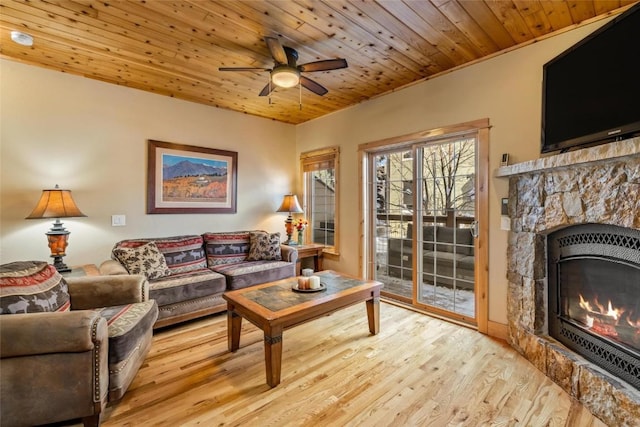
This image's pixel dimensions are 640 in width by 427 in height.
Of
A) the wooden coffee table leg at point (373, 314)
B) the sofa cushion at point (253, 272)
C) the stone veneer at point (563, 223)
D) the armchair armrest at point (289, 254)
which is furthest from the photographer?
the armchair armrest at point (289, 254)

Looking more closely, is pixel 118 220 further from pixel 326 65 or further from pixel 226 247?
pixel 326 65

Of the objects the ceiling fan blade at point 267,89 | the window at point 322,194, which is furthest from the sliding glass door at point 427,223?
the ceiling fan blade at point 267,89

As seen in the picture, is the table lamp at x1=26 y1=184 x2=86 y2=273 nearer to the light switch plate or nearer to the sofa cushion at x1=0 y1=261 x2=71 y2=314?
the sofa cushion at x1=0 y1=261 x2=71 y2=314

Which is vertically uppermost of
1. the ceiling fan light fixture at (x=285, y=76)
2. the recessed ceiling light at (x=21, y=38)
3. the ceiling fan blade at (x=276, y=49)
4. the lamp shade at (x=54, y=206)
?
the recessed ceiling light at (x=21, y=38)

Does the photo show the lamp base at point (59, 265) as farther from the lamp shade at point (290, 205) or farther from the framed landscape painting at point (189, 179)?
the lamp shade at point (290, 205)

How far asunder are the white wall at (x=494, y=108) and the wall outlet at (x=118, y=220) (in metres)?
3.19

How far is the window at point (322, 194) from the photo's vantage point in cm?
447

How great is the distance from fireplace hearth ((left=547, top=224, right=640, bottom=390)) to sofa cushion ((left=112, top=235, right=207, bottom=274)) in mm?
3626

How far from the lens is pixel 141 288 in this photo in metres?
2.40

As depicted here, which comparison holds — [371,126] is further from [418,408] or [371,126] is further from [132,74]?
[418,408]

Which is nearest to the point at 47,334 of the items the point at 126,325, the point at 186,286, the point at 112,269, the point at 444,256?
the point at 126,325

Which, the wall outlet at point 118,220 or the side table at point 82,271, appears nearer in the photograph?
the side table at point 82,271

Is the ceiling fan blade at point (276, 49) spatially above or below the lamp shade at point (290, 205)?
above

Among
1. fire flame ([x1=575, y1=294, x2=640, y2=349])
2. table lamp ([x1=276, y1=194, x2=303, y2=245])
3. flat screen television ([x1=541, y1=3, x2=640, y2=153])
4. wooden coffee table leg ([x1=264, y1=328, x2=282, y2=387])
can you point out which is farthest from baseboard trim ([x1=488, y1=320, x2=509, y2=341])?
table lamp ([x1=276, y1=194, x2=303, y2=245])
